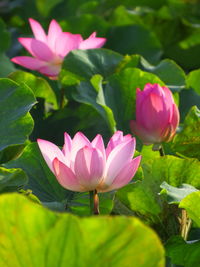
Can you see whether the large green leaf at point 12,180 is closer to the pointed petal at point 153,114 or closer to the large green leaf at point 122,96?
the pointed petal at point 153,114

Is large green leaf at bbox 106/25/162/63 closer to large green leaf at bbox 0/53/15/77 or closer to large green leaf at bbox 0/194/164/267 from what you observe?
large green leaf at bbox 0/53/15/77

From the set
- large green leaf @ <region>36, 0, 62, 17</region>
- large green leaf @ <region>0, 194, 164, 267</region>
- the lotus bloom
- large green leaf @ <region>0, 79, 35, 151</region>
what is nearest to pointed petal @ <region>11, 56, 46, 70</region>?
the lotus bloom

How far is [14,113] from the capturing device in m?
1.24

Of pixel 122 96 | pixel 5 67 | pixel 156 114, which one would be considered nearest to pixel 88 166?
pixel 156 114

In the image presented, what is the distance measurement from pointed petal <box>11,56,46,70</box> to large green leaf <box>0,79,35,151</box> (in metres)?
0.25

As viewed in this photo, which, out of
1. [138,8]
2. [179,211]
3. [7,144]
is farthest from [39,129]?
[138,8]

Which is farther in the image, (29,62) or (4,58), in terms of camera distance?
(4,58)

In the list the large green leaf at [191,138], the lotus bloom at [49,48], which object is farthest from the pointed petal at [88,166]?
the lotus bloom at [49,48]

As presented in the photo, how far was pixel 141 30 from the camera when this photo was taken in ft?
6.99

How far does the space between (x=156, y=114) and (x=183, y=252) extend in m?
0.32

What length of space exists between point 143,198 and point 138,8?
1545 millimetres

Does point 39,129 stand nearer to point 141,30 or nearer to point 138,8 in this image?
point 141,30

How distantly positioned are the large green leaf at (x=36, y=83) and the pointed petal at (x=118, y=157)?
1.53 feet

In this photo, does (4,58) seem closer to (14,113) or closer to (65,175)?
(14,113)
